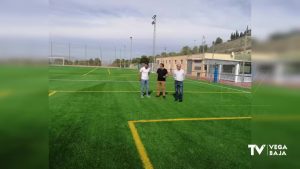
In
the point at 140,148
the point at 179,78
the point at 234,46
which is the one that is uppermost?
the point at 234,46

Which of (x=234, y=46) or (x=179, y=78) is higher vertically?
(x=234, y=46)

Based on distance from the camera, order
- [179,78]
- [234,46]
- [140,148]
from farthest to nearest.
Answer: [234,46], [179,78], [140,148]

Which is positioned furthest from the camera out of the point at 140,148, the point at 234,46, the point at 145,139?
the point at 234,46

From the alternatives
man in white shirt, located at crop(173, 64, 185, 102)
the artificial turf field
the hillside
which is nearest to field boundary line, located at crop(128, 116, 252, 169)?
the artificial turf field

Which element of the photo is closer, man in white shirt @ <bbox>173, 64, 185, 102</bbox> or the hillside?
the hillside

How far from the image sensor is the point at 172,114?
8.48m

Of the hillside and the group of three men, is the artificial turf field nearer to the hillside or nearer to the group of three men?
the hillside

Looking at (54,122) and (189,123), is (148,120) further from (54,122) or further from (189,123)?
(54,122)

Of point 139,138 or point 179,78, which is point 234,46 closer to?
point 179,78

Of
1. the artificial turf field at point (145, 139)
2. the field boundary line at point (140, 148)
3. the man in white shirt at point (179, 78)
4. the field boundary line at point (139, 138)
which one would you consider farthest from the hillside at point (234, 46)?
the man in white shirt at point (179, 78)

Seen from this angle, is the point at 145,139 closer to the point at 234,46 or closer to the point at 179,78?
the point at 179,78

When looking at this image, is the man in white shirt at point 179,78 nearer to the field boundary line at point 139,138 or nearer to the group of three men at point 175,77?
the group of three men at point 175,77

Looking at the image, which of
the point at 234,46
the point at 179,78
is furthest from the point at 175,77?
the point at 234,46

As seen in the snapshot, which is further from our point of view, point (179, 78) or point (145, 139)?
point (179, 78)
